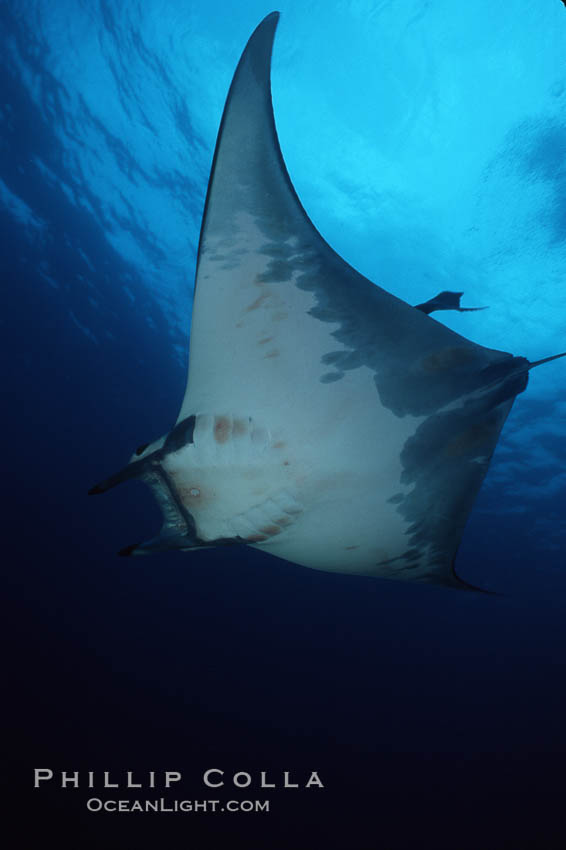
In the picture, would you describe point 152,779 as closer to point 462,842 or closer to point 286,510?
point 462,842

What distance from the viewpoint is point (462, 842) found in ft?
47.6

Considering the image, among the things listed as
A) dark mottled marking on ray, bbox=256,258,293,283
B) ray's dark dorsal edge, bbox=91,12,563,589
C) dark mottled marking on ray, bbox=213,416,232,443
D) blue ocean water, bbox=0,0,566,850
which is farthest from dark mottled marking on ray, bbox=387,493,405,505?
blue ocean water, bbox=0,0,566,850

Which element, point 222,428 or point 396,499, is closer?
point 222,428

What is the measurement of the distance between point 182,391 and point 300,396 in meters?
11.4

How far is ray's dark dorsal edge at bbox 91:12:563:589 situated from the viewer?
5.46ft

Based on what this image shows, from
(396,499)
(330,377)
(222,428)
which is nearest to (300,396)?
(330,377)

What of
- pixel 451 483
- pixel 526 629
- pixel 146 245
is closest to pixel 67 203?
pixel 146 245

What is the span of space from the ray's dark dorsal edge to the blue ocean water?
18.6 ft

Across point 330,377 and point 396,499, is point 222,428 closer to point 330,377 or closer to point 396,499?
point 330,377

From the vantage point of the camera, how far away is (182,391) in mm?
12938

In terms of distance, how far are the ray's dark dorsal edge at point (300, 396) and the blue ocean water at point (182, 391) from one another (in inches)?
224

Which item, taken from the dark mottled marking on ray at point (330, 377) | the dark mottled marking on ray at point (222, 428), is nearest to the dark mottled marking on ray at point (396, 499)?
the dark mottled marking on ray at point (330, 377)

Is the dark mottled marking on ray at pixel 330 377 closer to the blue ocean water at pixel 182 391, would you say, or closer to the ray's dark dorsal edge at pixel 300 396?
the ray's dark dorsal edge at pixel 300 396

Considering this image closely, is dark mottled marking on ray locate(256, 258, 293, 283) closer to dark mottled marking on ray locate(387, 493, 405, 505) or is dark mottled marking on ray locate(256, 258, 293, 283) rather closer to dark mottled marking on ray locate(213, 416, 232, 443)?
dark mottled marking on ray locate(213, 416, 232, 443)
